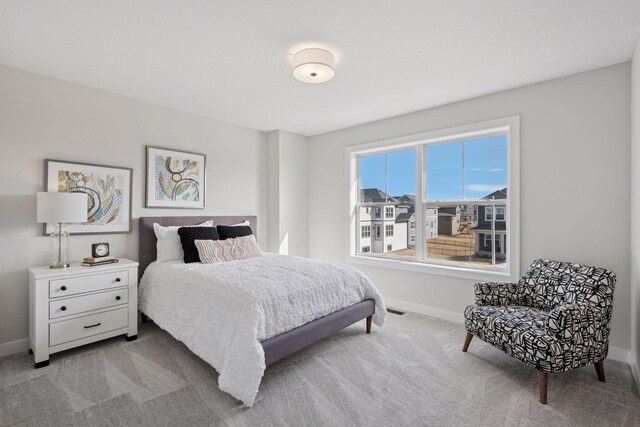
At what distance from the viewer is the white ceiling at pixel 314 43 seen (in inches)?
76.0

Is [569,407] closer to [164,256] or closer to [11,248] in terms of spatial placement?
[164,256]

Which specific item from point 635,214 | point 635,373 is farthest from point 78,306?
point 635,214

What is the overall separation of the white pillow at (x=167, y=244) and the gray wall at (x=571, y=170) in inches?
118

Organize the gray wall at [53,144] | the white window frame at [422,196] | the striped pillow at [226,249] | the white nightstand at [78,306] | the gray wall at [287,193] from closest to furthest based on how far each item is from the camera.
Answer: the white nightstand at [78,306], the gray wall at [53,144], the white window frame at [422,196], the striped pillow at [226,249], the gray wall at [287,193]

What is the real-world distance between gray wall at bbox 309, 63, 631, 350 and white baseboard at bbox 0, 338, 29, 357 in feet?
13.5

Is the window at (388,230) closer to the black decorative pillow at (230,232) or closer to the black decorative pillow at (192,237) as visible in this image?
the black decorative pillow at (230,232)

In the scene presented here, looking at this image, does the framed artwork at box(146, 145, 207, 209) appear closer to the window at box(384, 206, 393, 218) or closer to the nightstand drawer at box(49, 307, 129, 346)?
the nightstand drawer at box(49, 307, 129, 346)

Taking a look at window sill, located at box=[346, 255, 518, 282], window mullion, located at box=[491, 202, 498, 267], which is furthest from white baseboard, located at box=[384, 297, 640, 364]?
window mullion, located at box=[491, 202, 498, 267]

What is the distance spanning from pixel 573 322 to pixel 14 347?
4.43 m

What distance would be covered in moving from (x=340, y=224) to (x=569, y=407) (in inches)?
125

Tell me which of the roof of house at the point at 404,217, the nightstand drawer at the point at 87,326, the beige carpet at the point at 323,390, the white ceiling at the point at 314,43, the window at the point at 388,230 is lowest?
the beige carpet at the point at 323,390

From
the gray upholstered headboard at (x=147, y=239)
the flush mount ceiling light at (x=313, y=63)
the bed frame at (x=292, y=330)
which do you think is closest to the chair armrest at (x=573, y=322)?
the bed frame at (x=292, y=330)

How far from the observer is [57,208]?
262 cm

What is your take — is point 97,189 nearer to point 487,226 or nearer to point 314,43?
point 314,43
